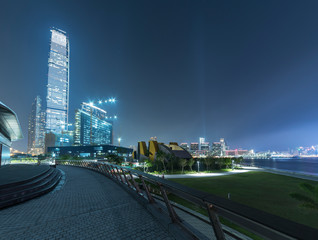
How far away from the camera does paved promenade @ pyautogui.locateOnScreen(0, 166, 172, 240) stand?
3701mm

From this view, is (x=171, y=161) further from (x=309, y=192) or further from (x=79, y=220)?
(x=79, y=220)

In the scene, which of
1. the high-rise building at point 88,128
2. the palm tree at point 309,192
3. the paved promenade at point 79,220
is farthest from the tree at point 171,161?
the high-rise building at point 88,128

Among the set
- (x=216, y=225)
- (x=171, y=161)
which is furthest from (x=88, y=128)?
(x=216, y=225)

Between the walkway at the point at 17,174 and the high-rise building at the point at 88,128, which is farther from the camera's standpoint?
the high-rise building at the point at 88,128

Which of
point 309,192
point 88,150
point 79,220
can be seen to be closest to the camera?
point 79,220

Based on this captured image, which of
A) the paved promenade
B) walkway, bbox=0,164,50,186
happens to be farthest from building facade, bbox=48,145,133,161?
the paved promenade

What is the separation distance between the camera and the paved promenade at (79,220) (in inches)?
146

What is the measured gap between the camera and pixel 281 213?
15.3 meters

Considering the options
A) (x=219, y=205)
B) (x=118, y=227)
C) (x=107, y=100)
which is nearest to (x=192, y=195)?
(x=219, y=205)

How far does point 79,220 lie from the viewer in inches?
175

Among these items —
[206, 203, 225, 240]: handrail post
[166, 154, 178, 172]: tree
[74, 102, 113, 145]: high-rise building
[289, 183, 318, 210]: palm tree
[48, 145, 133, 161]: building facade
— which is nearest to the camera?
[206, 203, 225, 240]: handrail post

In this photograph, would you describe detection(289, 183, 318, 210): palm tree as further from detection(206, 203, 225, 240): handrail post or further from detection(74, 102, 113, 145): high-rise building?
detection(74, 102, 113, 145): high-rise building

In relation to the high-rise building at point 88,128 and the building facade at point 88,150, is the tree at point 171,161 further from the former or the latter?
the high-rise building at point 88,128

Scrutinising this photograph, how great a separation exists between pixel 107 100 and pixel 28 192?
165 meters
